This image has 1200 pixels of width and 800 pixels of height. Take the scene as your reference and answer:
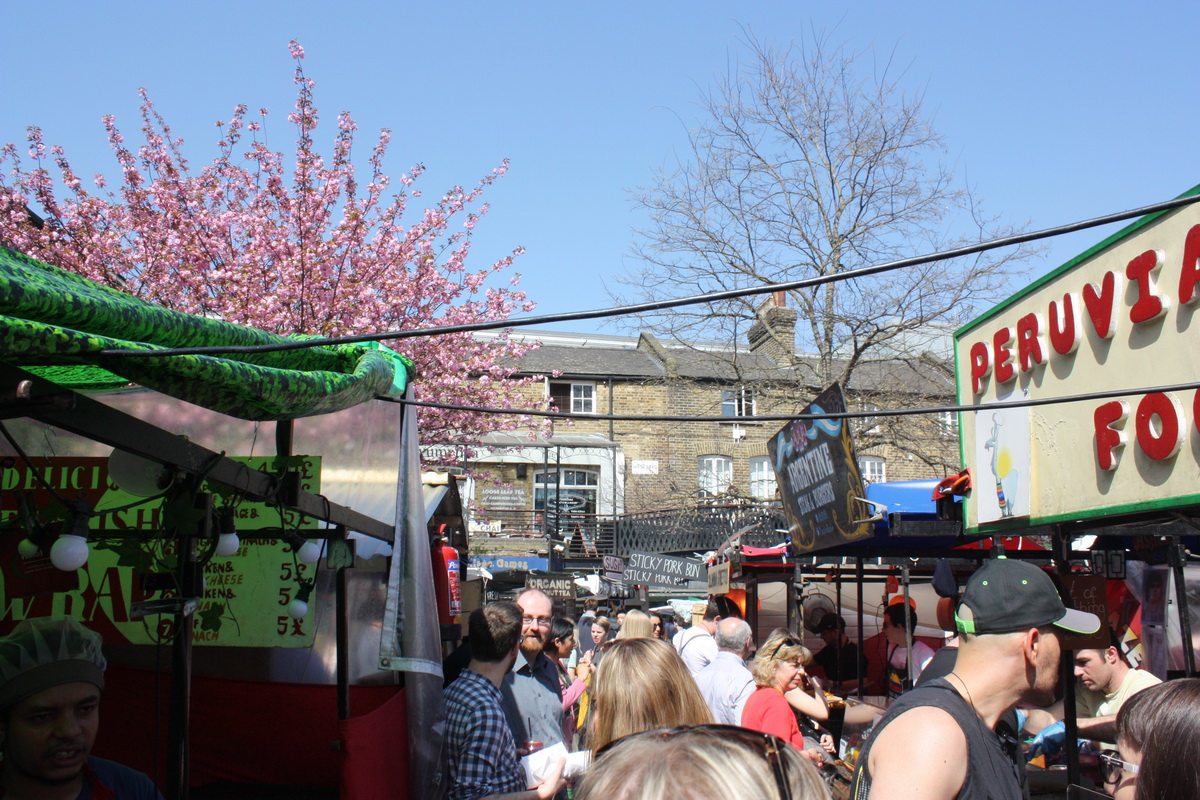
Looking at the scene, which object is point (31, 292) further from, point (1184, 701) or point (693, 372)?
point (693, 372)

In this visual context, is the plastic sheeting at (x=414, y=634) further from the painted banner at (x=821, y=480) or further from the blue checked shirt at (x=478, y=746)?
the painted banner at (x=821, y=480)

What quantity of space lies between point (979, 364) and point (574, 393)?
31.7 meters

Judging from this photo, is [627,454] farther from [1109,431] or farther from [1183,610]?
[1109,431]

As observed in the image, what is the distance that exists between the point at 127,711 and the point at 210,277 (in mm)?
9183

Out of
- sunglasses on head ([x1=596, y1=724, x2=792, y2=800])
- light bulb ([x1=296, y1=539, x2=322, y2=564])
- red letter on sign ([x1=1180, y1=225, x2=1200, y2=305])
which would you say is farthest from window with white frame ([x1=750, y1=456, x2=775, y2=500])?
sunglasses on head ([x1=596, y1=724, x2=792, y2=800])

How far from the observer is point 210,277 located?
13.7m

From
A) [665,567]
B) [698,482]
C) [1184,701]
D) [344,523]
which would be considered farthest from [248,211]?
[698,482]

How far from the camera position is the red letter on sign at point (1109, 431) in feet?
18.1

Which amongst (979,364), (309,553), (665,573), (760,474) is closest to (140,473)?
(309,553)

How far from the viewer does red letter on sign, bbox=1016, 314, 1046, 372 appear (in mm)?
6352

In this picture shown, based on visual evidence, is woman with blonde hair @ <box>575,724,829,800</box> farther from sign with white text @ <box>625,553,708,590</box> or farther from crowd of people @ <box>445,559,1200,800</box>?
sign with white text @ <box>625,553,708,590</box>

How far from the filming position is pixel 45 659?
3297 mm

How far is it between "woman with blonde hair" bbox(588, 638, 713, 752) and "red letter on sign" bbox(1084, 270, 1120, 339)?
132 inches

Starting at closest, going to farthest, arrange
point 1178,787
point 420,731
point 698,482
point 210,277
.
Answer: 1. point 1178,787
2. point 420,731
3. point 210,277
4. point 698,482
